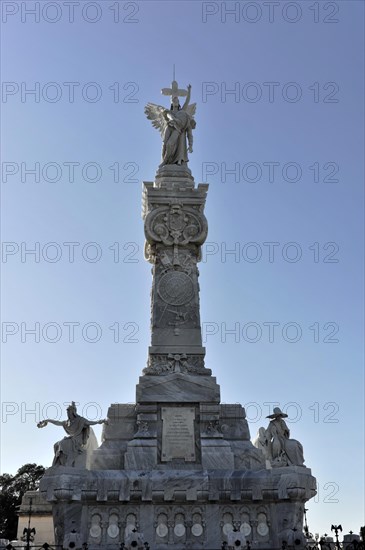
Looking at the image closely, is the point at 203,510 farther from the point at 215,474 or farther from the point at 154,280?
the point at 154,280

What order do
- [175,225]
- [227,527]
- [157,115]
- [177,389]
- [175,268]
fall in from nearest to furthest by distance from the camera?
[227,527], [177,389], [175,268], [175,225], [157,115]

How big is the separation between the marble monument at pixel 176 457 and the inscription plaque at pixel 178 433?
32 mm

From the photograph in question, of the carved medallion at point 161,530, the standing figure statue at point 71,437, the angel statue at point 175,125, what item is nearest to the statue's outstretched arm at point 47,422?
the standing figure statue at point 71,437

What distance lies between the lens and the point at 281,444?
778 inches

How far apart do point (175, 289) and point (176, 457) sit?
612cm

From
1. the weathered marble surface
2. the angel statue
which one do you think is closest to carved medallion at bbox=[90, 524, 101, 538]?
the weathered marble surface

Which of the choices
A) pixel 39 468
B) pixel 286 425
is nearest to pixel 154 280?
pixel 286 425

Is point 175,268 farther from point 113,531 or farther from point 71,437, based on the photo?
point 113,531

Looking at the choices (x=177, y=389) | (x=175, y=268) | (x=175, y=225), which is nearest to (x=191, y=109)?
(x=175, y=225)

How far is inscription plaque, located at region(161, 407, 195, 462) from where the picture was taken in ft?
65.9

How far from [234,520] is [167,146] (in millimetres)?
14917

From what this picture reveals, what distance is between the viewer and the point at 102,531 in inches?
714

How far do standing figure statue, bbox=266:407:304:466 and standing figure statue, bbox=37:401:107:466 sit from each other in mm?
5426

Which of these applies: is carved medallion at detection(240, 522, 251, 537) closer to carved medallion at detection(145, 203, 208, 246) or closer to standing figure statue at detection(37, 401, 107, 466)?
standing figure statue at detection(37, 401, 107, 466)
